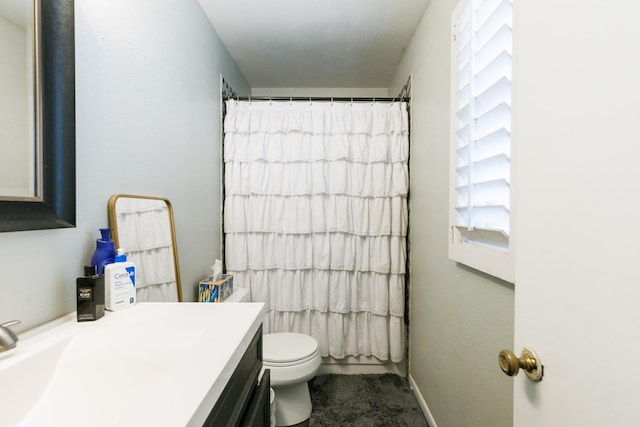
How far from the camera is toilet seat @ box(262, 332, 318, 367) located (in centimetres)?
164

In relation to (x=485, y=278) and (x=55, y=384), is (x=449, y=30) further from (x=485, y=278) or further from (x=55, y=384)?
(x=55, y=384)

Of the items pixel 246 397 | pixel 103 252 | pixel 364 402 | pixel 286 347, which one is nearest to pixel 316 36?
pixel 103 252

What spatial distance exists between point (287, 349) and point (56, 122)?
1.48 meters

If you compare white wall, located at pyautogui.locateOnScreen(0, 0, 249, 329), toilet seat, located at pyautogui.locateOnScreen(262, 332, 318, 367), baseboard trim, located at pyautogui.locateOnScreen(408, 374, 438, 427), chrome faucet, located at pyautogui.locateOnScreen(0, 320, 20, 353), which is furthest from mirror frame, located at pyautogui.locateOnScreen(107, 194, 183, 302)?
baseboard trim, located at pyautogui.locateOnScreen(408, 374, 438, 427)

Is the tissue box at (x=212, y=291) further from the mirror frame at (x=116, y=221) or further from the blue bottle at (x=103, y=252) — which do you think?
the blue bottle at (x=103, y=252)

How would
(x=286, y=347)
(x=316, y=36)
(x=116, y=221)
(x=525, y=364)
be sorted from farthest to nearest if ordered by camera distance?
(x=316, y=36) → (x=286, y=347) → (x=116, y=221) → (x=525, y=364)

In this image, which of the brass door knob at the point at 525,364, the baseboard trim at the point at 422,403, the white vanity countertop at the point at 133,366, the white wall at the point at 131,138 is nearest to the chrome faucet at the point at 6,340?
the white vanity countertop at the point at 133,366

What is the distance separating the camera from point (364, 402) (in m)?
1.88

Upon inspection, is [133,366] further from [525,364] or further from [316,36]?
[316,36]

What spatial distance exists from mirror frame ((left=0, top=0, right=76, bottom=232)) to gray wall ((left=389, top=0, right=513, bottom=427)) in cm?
131

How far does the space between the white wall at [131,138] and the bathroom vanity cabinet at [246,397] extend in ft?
1.79

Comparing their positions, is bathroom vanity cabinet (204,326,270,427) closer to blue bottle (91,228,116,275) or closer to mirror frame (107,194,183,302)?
blue bottle (91,228,116,275)

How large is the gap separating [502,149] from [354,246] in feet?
4.17

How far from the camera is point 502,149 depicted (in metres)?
0.99
